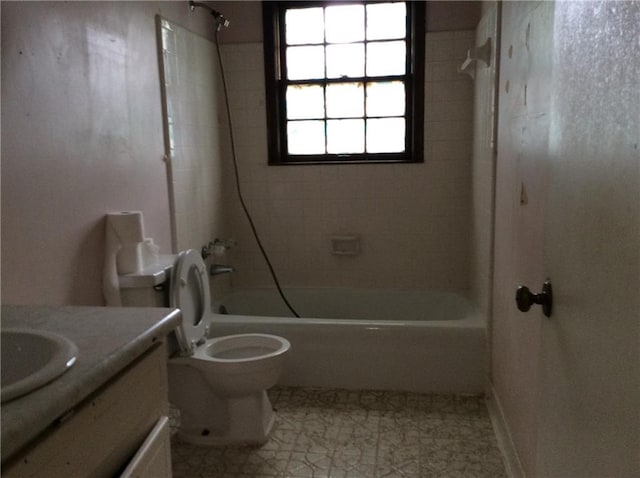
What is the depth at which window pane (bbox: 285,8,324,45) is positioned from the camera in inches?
134

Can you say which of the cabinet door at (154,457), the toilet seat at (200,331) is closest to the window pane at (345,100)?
the toilet seat at (200,331)

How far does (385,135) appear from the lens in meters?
3.44

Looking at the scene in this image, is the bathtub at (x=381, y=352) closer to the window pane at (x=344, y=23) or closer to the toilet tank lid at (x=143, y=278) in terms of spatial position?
the toilet tank lid at (x=143, y=278)

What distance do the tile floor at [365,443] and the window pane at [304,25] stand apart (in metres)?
2.21

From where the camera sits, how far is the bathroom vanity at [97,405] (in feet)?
2.48

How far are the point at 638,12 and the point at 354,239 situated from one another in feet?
9.34

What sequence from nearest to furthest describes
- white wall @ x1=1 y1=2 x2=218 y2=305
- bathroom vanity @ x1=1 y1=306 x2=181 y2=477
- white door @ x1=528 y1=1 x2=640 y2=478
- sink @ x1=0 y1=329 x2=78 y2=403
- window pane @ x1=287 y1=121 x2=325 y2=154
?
white door @ x1=528 y1=1 x2=640 y2=478, bathroom vanity @ x1=1 y1=306 x2=181 y2=477, sink @ x1=0 y1=329 x2=78 y2=403, white wall @ x1=1 y1=2 x2=218 y2=305, window pane @ x1=287 y1=121 x2=325 y2=154

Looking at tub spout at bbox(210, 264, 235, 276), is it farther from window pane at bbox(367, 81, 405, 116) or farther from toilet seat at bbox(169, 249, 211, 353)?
window pane at bbox(367, 81, 405, 116)

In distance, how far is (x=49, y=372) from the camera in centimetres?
83

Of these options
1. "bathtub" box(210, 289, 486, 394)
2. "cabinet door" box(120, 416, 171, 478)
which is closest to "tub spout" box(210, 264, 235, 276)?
"bathtub" box(210, 289, 486, 394)

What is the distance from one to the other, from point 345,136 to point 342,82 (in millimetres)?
343

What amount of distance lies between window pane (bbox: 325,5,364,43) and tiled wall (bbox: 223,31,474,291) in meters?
0.46

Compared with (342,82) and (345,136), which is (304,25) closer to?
(342,82)

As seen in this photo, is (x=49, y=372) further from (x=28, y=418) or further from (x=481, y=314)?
(x=481, y=314)
